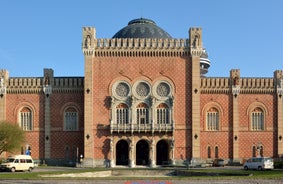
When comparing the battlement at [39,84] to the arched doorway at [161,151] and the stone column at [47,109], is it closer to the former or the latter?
the stone column at [47,109]

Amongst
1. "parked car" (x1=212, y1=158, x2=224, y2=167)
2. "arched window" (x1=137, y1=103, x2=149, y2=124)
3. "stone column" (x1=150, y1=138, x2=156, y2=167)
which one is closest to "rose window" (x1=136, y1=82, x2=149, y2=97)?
"arched window" (x1=137, y1=103, x2=149, y2=124)

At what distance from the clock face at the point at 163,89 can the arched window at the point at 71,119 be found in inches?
476

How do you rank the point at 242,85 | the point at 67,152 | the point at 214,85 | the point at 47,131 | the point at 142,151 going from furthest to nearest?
the point at 242,85
the point at 214,85
the point at 142,151
the point at 67,152
the point at 47,131

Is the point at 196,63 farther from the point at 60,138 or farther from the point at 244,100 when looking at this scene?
the point at 60,138

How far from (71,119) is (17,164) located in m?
16.6

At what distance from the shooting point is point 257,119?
68312 millimetres

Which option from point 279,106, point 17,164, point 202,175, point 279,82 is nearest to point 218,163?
point 279,106

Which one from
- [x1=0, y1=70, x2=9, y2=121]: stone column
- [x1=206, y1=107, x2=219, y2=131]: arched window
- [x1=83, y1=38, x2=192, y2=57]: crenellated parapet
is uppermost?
[x1=83, y1=38, x2=192, y2=57]: crenellated parapet

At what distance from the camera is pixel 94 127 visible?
213 feet

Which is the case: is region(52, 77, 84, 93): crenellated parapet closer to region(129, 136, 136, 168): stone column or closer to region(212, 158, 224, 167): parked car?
region(129, 136, 136, 168): stone column

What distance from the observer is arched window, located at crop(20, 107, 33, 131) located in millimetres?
67500

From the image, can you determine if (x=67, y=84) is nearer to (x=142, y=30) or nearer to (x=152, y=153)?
(x=142, y=30)

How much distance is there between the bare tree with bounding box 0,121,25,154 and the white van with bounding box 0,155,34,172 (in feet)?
29.5

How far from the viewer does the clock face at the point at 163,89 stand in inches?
2601
